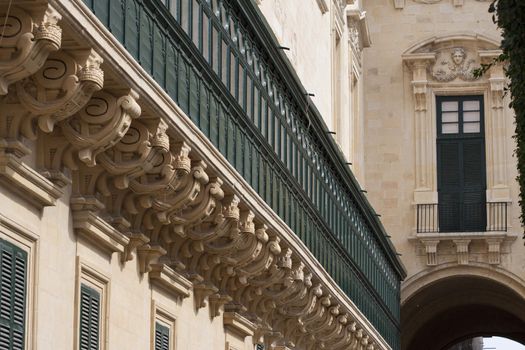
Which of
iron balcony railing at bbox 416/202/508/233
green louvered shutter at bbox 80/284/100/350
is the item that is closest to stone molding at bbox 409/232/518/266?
iron balcony railing at bbox 416/202/508/233

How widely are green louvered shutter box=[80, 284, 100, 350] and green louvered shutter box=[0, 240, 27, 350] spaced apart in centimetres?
194

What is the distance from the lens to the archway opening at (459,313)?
53.1 meters

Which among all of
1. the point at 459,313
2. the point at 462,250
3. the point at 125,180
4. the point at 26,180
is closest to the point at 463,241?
the point at 462,250

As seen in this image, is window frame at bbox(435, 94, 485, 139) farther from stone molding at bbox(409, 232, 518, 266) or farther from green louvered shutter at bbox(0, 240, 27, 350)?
green louvered shutter at bbox(0, 240, 27, 350)

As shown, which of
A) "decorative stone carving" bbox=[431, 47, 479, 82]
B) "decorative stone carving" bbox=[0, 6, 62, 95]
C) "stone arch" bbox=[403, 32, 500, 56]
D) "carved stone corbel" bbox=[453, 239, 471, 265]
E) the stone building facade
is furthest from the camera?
"stone arch" bbox=[403, 32, 500, 56]

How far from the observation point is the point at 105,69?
16188mm

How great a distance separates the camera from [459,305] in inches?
2259

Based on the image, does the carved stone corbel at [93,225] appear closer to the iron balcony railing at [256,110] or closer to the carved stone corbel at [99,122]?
the carved stone corbel at [99,122]

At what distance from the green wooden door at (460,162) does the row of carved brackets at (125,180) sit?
2322 centimetres

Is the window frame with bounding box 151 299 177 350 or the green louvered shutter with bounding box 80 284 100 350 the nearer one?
the green louvered shutter with bounding box 80 284 100 350

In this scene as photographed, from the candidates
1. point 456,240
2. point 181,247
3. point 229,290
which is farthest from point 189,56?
point 456,240

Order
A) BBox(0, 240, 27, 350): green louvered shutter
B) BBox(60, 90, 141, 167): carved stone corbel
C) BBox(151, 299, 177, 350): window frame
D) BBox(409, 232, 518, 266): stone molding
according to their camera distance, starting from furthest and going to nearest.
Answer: BBox(409, 232, 518, 266): stone molding → BBox(151, 299, 177, 350): window frame → BBox(60, 90, 141, 167): carved stone corbel → BBox(0, 240, 27, 350): green louvered shutter

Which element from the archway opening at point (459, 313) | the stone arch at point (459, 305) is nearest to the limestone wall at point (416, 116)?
the stone arch at point (459, 305)

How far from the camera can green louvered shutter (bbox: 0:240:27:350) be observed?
597 inches
